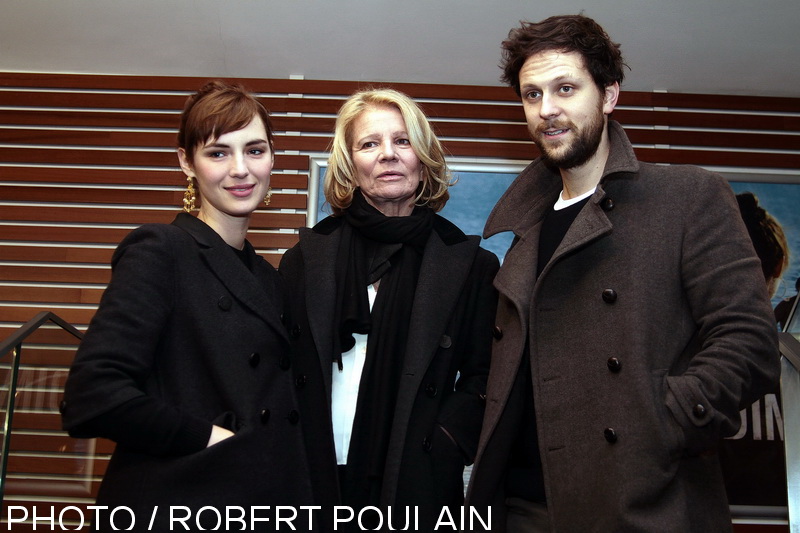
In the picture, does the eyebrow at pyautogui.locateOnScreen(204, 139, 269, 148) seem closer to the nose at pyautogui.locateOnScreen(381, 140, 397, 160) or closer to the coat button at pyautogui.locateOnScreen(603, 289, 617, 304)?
the nose at pyautogui.locateOnScreen(381, 140, 397, 160)

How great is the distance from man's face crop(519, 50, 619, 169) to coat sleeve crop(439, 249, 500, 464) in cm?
49

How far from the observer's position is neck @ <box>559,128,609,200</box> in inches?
96.3

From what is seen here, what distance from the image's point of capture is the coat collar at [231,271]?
220 centimetres

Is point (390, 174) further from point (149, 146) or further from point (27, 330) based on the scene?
point (149, 146)

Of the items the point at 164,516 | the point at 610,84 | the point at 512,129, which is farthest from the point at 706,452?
the point at 512,129

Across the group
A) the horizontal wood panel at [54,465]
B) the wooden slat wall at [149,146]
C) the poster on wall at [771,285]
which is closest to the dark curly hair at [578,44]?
the horizontal wood panel at [54,465]

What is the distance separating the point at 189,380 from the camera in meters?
2.05

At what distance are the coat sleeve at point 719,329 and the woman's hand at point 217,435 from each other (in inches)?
44.6

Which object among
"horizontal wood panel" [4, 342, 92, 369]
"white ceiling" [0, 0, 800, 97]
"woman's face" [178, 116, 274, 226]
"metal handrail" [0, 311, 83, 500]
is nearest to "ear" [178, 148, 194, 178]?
"woman's face" [178, 116, 274, 226]

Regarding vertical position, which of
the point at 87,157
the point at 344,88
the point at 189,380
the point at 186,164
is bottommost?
the point at 189,380

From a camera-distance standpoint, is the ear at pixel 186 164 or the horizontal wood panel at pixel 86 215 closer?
the ear at pixel 186 164

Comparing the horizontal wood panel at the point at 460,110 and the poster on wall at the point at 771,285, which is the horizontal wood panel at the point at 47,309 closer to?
the horizontal wood panel at the point at 460,110

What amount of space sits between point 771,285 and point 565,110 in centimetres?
345

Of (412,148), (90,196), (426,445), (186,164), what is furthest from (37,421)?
(90,196)
